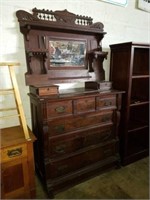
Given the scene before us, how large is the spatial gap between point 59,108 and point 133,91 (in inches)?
59.2

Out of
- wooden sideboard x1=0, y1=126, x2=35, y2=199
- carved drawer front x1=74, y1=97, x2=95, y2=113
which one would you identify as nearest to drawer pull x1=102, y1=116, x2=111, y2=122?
carved drawer front x1=74, y1=97, x2=95, y2=113

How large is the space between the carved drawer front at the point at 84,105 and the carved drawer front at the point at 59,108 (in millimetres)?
82

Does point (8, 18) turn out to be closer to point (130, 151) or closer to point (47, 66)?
point (47, 66)

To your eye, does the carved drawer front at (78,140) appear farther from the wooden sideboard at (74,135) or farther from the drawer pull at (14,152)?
the drawer pull at (14,152)

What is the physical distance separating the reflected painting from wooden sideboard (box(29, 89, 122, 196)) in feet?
1.47

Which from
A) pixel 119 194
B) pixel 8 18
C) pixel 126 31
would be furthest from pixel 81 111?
pixel 126 31

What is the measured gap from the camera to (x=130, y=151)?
2.40 m

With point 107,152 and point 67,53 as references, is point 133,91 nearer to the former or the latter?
point 107,152

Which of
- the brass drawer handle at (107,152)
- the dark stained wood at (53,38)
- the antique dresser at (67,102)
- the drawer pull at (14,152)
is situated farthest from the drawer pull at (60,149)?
the dark stained wood at (53,38)

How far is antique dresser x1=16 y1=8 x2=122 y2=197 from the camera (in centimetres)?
168

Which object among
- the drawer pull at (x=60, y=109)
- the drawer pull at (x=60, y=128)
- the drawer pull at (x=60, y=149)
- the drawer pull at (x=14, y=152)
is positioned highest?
the drawer pull at (x=60, y=109)

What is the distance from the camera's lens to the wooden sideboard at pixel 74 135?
1652 millimetres

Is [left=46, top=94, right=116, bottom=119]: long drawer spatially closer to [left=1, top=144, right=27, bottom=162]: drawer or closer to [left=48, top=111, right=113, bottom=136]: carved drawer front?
[left=48, top=111, right=113, bottom=136]: carved drawer front

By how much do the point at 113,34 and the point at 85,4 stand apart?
1.97 ft
